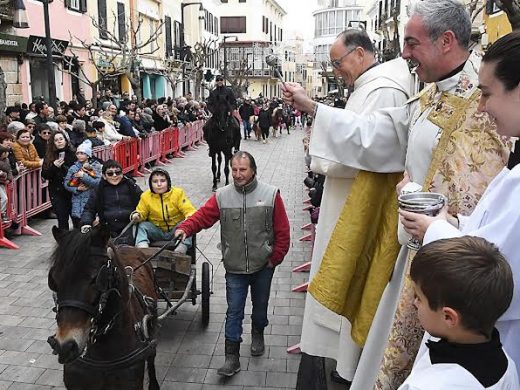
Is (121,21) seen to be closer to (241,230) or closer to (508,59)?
(241,230)

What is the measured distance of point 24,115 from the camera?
42.6ft

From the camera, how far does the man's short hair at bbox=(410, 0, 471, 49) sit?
2791mm

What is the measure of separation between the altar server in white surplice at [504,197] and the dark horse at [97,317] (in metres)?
1.91

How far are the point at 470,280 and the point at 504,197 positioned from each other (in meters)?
0.47

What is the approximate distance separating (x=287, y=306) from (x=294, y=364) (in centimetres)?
136

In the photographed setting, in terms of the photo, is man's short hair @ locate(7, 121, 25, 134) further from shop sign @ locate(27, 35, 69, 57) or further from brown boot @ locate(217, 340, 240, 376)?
shop sign @ locate(27, 35, 69, 57)

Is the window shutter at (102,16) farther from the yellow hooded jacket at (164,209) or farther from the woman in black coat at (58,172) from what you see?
the yellow hooded jacket at (164,209)

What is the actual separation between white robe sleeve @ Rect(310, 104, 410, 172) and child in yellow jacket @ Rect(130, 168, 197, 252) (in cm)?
266

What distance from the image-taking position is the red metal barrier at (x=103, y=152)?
1144 cm

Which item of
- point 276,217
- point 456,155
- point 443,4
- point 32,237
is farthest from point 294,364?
point 32,237

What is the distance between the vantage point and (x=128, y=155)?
546 inches

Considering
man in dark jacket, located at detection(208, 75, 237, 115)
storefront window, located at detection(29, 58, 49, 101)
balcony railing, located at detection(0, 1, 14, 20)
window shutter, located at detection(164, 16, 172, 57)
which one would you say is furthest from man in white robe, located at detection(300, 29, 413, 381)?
window shutter, located at detection(164, 16, 172, 57)

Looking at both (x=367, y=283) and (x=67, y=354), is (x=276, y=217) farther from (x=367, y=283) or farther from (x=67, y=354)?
(x=67, y=354)

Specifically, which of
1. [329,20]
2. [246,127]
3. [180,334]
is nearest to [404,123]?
[180,334]
